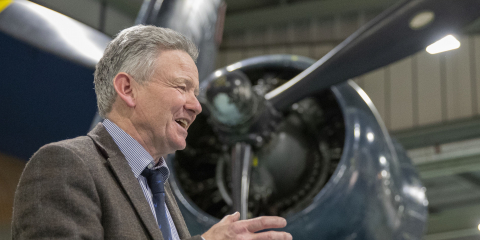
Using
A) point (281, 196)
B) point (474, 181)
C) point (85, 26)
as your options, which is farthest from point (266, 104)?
point (474, 181)

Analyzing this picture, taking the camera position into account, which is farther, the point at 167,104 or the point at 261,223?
the point at 167,104

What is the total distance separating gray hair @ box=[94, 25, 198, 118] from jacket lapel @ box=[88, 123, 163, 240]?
9 centimetres

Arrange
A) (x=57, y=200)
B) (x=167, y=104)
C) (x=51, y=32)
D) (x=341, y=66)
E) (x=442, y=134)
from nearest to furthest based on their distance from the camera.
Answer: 1. (x=57, y=200)
2. (x=167, y=104)
3. (x=51, y=32)
4. (x=341, y=66)
5. (x=442, y=134)

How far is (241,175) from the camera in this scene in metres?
2.08

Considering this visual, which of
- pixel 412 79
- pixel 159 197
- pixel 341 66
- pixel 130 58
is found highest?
pixel 412 79

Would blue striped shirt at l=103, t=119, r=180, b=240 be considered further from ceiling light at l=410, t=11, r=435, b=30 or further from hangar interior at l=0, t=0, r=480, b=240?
hangar interior at l=0, t=0, r=480, b=240

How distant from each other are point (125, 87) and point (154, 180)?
0.66ft

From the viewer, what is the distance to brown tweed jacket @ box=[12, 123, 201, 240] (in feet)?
2.33

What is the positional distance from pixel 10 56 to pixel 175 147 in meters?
0.97

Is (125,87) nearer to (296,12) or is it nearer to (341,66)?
(341,66)

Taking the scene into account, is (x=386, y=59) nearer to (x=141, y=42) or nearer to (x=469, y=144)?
(x=141, y=42)

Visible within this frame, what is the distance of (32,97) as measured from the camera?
1.71 m

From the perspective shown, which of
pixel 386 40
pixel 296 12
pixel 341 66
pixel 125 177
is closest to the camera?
pixel 125 177

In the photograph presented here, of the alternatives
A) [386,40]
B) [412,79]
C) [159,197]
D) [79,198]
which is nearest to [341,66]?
[386,40]
